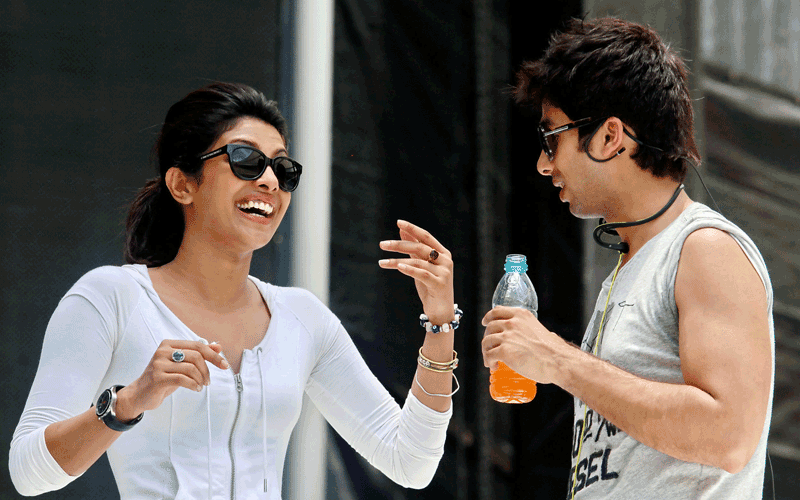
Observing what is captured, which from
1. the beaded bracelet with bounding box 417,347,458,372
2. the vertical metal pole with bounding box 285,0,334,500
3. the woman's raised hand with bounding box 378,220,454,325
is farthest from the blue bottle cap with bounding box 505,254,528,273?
the vertical metal pole with bounding box 285,0,334,500

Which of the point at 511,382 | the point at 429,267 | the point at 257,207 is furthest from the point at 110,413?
the point at 511,382

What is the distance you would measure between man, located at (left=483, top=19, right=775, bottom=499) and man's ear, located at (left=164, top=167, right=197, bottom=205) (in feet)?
3.48

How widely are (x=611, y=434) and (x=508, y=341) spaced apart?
30 centimetres

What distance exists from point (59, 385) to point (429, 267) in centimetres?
103

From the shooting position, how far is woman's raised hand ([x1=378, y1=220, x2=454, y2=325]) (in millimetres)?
2148

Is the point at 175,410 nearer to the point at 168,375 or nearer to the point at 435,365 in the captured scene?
the point at 168,375

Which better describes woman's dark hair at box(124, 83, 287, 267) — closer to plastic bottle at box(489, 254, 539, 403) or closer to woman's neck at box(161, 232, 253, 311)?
woman's neck at box(161, 232, 253, 311)

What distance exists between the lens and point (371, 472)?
362 centimetres

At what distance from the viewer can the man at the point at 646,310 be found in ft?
4.90

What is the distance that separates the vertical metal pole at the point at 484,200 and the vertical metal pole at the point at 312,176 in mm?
1155

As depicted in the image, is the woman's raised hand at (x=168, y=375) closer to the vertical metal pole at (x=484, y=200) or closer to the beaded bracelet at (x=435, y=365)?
the beaded bracelet at (x=435, y=365)

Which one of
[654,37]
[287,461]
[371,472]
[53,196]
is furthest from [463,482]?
[654,37]

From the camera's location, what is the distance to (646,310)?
168 centimetres

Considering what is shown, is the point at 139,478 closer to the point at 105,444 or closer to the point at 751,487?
the point at 105,444
